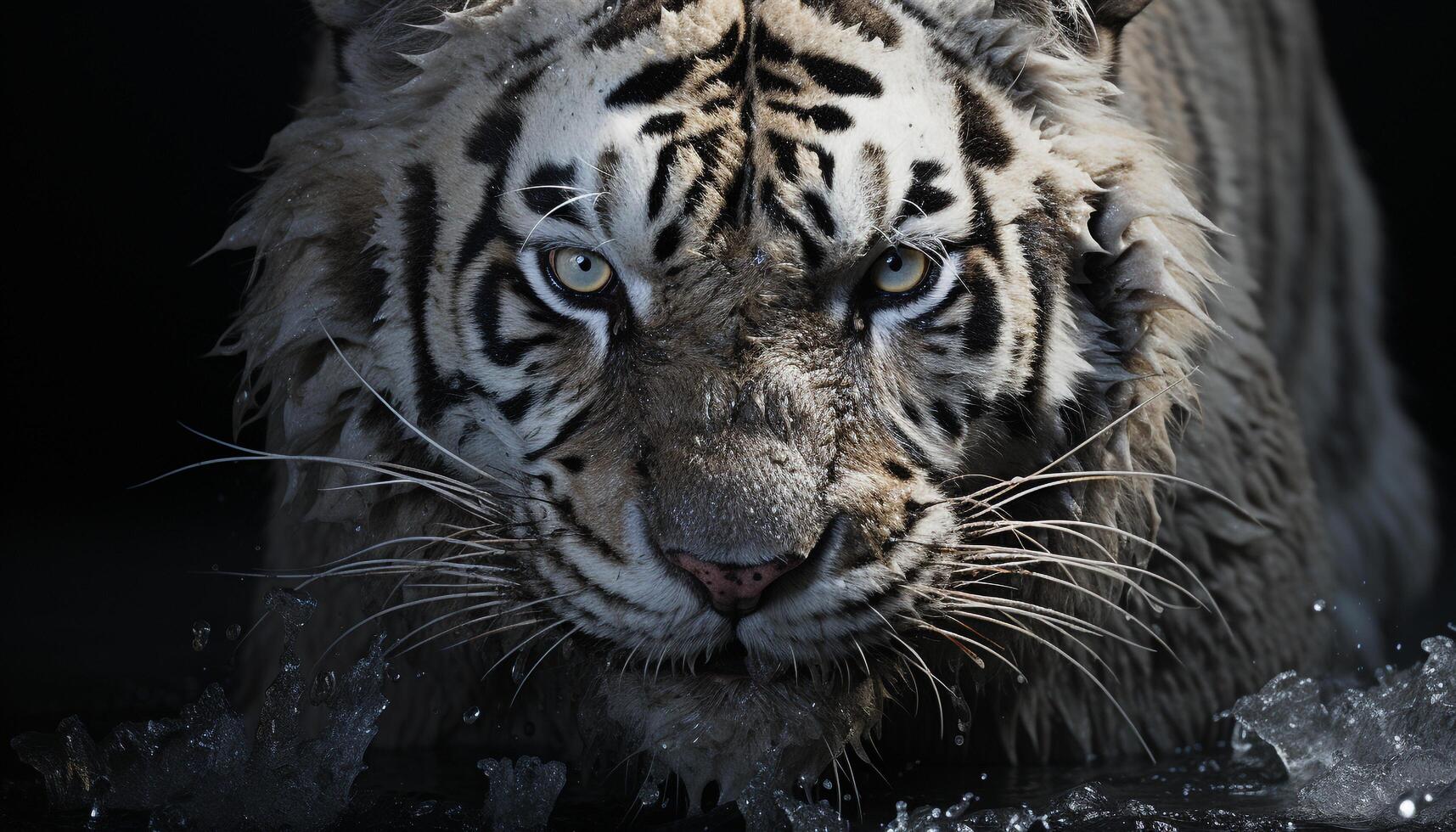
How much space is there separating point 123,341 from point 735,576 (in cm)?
115

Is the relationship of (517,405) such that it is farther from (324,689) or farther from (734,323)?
(324,689)

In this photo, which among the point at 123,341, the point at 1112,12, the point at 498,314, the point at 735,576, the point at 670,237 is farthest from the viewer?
the point at 123,341

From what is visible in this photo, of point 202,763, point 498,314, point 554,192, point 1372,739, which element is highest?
point 554,192

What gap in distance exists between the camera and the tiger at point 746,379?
1061 mm

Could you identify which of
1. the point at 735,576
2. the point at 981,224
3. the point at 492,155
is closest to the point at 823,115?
the point at 981,224

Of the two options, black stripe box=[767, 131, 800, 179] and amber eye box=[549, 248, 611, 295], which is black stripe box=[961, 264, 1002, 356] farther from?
amber eye box=[549, 248, 611, 295]

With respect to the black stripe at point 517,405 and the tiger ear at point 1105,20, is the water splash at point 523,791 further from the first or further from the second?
the tiger ear at point 1105,20

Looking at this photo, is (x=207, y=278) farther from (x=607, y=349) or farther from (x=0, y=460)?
(x=607, y=349)

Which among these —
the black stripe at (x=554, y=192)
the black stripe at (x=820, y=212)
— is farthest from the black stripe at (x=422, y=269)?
the black stripe at (x=820, y=212)

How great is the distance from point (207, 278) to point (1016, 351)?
1050 mm

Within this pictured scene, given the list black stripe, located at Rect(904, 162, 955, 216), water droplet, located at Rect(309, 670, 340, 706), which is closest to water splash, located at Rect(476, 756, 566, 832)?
water droplet, located at Rect(309, 670, 340, 706)

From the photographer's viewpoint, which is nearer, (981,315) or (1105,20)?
(981,315)

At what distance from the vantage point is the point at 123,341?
181 cm

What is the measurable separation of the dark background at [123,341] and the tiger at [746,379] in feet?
0.96
